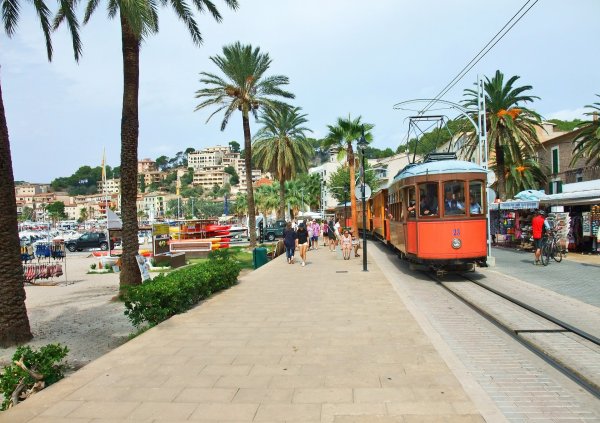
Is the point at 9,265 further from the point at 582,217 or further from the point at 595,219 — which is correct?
the point at 582,217

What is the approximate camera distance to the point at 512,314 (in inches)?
373

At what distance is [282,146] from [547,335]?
3464cm

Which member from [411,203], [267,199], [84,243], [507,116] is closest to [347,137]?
[507,116]

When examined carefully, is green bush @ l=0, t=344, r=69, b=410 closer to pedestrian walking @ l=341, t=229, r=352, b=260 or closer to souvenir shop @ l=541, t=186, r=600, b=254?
pedestrian walking @ l=341, t=229, r=352, b=260

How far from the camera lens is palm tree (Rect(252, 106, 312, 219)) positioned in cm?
4116

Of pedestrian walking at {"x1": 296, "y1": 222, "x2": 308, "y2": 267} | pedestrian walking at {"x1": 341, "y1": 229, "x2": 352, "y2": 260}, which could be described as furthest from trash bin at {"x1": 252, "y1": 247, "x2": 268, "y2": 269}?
pedestrian walking at {"x1": 341, "y1": 229, "x2": 352, "y2": 260}

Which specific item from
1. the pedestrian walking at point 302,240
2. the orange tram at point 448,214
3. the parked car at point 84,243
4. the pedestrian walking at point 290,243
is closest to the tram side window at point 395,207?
the orange tram at point 448,214

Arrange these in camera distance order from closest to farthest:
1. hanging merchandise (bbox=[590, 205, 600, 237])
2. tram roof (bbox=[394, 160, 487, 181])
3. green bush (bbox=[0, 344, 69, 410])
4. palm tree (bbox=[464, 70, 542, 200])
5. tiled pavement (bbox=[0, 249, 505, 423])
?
tiled pavement (bbox=[0, 249, 505, 423]) < green bush (bbox=[0, 344, 69, 410]) < tram roof (bbox=[394, 160, 487, 181]) < hanging merchandise (bbox=[590, 205, 600, 237]) < palm tree (bbox=[464, 70, 542, 200])

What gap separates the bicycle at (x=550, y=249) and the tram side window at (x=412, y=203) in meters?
5.93

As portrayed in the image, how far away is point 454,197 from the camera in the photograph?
14.0m

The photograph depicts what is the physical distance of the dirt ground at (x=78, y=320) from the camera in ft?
28.9

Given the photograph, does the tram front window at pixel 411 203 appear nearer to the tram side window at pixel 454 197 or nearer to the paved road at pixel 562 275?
the tram side window at pixel 454 197

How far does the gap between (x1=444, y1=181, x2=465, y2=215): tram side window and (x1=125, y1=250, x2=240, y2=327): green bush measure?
6419mm

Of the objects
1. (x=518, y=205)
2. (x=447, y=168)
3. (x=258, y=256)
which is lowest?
(x=258, y=256)
